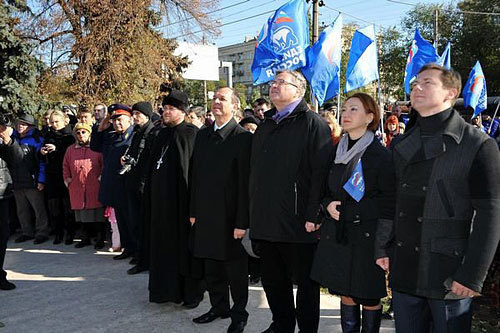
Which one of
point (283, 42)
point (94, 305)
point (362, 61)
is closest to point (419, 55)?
point (362, 61)

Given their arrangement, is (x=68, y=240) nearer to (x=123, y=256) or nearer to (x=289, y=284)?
(x=123, y=256)

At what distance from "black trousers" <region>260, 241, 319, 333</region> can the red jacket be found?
4.17m

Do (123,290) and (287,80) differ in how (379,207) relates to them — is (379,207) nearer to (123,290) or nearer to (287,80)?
(287,80)

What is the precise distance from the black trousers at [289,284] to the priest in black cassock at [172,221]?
103 centimetres

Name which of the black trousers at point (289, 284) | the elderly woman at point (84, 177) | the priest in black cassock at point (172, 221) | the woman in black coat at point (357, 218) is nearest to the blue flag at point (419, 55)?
the priest in black cassock at point (172, 221)

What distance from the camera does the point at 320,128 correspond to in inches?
137

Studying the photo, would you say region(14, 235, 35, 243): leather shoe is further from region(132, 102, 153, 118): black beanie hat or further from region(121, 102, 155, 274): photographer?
region(132, 102, 153, 118): black beanie hat

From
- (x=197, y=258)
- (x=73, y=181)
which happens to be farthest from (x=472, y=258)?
(x=73, y=181)

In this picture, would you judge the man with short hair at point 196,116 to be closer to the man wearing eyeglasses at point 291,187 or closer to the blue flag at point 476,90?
the man wearing eyeglasses at point 291,187

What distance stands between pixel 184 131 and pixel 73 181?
3259 millimetres

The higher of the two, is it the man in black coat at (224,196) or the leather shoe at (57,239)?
the man in black coat at (224,196)

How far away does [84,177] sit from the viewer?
7.06 metres

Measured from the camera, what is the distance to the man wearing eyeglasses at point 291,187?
341cm

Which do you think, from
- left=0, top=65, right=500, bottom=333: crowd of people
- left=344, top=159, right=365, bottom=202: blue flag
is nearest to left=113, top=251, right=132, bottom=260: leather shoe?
left=0, top=65, right=500, bottom=333: crowd of people
